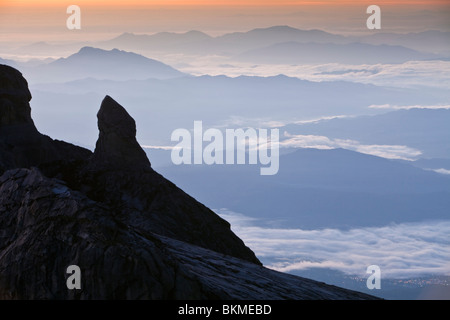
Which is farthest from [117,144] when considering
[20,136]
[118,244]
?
[118,244]

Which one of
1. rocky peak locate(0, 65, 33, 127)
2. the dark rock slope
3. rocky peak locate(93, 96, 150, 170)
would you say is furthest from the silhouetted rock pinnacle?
rocky peak locate(93, 96, 150, 170)

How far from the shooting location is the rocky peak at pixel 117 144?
5631cm

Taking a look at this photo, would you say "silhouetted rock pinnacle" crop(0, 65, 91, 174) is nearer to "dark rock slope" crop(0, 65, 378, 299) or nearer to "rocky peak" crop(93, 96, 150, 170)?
"dark rock slope" crop(0, 65, 378, 299)

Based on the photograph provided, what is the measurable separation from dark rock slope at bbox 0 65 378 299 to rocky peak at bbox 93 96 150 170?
0.31 metres

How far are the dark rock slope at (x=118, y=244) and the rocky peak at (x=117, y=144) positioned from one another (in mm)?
306

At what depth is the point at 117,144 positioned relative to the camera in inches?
2240

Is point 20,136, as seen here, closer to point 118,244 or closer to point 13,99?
point 13,99

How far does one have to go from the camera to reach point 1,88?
67.9m

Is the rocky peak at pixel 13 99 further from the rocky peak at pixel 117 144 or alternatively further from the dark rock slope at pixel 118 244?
the rocky peak at pixel 117 144
